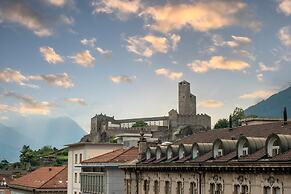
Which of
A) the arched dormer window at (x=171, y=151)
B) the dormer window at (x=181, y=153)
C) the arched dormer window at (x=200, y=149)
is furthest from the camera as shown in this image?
the arched dormer window at (x=171, y=151)

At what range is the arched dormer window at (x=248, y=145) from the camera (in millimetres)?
36209

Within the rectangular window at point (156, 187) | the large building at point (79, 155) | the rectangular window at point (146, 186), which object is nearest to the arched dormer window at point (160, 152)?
the rectangular window at point (156, 187)

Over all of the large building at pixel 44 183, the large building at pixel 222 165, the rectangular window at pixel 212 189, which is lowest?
the large building at pixel 44 183

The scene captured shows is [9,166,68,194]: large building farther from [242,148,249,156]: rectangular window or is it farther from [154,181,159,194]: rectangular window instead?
[242,148,249,156]: rectangular window

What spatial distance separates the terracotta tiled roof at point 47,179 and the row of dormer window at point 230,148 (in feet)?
113

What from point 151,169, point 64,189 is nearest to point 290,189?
point 151,169

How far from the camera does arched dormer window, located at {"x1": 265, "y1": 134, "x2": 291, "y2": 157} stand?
108 ft

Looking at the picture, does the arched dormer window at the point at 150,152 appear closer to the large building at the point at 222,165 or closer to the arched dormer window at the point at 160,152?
the large building at the point at 222,165

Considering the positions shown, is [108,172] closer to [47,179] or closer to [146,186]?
[146,186]

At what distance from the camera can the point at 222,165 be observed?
3791 centimetres

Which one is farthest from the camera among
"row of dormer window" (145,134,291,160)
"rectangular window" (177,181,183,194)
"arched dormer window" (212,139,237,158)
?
"rectangular window" (177,181,183,194)

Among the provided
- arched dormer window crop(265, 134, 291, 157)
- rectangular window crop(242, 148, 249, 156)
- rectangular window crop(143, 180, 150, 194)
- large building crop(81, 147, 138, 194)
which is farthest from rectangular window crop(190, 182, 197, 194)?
large building crop(81, 147, 138, 194)

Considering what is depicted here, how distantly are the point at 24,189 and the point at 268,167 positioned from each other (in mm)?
64447

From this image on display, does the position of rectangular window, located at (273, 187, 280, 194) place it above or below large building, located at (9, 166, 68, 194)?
above
